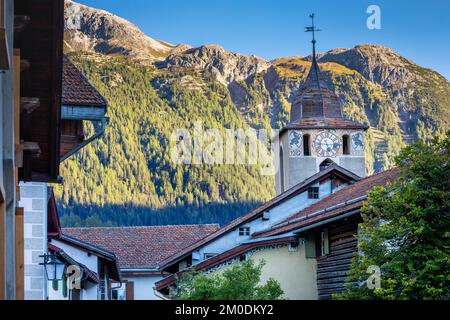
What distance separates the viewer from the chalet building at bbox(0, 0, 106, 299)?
745cm

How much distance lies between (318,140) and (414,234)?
3626 cm

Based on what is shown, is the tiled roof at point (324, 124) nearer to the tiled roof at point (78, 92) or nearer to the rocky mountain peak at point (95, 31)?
the rocky mountain peak at point (95, 31)

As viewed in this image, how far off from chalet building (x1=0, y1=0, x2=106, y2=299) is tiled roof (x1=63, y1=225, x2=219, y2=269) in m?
33.2

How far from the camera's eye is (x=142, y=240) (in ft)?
165

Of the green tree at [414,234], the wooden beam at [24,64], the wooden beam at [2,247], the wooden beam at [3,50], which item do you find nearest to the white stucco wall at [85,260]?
the green tree at [414,234]

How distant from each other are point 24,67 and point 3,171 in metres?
1.73

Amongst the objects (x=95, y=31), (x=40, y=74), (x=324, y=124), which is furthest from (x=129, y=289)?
(x=40, y=74)

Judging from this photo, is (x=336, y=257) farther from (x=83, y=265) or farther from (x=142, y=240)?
(x=142, y=240)

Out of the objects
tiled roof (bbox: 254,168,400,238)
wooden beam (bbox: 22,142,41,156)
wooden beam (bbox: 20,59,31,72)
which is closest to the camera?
wooden beam (bbox: 20,59,31,72)

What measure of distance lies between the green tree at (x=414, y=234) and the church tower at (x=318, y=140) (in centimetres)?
3436

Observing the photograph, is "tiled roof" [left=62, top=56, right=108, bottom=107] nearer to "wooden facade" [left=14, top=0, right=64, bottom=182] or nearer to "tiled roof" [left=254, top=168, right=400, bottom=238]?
"wooden facade" [left=14, top=0, right=64, bottom=182]

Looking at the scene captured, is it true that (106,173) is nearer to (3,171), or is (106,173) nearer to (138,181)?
(138,181)

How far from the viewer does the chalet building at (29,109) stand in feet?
24.4

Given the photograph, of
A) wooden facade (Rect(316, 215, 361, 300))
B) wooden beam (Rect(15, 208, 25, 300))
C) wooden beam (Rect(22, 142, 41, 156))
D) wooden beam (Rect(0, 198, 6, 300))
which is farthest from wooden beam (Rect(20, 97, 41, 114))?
wooden facade (Rect(316, 215, 361, 300))
